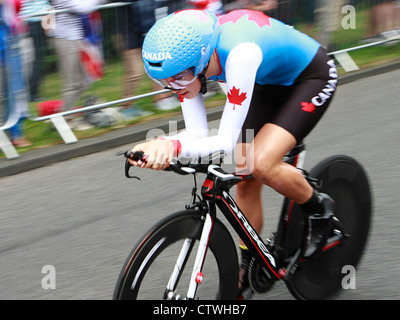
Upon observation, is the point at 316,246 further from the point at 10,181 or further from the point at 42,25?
the point at 42,25

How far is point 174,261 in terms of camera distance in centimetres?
300

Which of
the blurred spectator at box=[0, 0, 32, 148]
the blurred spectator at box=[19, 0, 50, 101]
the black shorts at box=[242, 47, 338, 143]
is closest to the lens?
the black shorts at box=[242, 47, 338, 143]

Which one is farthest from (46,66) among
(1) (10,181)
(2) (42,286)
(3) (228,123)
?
(3) (228,123)

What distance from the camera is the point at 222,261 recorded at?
3.19 m

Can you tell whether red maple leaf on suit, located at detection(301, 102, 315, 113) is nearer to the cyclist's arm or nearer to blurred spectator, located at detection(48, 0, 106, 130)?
the cyclist's arm

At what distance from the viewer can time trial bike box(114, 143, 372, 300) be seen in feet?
9.51

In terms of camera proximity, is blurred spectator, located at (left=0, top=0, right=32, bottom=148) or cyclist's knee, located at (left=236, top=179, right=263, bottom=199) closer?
cyclist's knee, located at (left=236, top=179, right=263, bottom=199)

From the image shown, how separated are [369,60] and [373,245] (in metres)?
5.66

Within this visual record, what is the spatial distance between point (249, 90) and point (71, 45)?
15.3ft

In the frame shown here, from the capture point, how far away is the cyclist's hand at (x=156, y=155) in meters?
2.69

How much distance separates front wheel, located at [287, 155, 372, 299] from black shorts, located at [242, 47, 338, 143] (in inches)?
16.3
